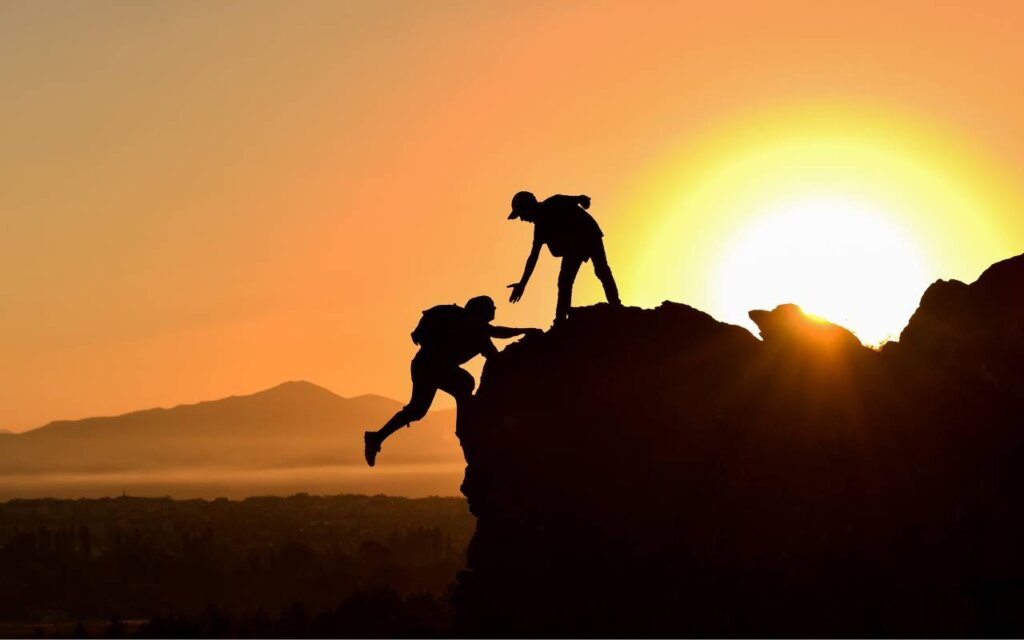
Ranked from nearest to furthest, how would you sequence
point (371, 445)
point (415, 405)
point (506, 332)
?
point (506, 332) → point (415, 405) → point (371, 445)

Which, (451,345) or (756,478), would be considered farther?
(451,345)

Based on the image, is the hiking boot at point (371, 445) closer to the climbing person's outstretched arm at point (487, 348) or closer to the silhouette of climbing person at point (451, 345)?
the silhouette of climbing person at point (451, 345)

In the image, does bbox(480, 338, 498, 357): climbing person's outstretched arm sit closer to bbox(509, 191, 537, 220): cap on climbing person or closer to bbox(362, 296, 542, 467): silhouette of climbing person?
bbox(362, 296, 542, 467): silhouette of climbing person

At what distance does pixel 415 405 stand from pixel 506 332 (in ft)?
8.16

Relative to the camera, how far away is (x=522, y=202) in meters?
26.4

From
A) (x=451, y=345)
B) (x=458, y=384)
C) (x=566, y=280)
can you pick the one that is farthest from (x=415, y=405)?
(x=566, y=280)

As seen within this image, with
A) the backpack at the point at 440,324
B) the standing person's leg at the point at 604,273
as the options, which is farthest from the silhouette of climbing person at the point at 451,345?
the standing person's leg at the point at 604,273

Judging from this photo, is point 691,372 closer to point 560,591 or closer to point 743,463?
point 743,463

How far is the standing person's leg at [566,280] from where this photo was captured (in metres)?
26.6

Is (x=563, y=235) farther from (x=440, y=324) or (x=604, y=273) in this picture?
(x=440, y=324)

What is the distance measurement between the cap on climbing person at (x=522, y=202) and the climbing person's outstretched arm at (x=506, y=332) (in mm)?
2009

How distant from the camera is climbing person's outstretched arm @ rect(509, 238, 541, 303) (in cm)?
2672

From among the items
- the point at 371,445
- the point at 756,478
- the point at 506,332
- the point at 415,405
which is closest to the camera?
the point at 756,478

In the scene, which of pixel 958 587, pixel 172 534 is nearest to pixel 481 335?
pixel 958 587
